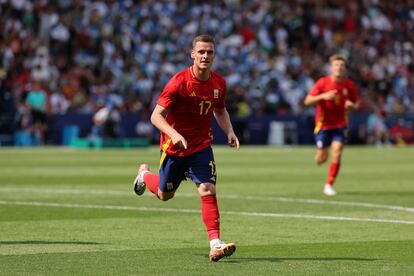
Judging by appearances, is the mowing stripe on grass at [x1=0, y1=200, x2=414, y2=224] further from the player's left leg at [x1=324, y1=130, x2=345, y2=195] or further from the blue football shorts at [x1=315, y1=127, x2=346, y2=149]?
the blue football shorts at [x1=315, y1=127, x2=346, y2=149]

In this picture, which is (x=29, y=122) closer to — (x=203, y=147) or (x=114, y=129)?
(x=114, y=129)

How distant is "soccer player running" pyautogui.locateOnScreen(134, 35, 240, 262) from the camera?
10.3 meters

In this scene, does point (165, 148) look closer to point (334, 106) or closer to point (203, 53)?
point (203, 53)

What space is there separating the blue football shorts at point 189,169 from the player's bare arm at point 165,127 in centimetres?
51

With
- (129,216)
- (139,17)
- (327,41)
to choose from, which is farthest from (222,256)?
(327,41)

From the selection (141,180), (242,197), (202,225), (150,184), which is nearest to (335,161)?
(242,197)

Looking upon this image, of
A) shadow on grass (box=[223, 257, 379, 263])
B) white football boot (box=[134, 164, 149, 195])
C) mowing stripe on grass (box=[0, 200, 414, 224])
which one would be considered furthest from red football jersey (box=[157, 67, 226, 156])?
mowing stripe on grass (box=[0, 200, 414, 224])

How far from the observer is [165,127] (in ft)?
33.1

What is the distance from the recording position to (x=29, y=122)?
39562mm

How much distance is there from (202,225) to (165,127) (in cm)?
332

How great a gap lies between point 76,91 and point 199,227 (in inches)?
1095

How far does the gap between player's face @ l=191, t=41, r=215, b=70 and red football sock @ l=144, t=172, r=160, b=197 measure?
5.64 ft

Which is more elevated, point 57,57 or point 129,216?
point 57,57

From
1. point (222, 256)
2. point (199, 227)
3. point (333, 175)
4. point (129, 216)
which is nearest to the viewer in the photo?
point (222, 256)
